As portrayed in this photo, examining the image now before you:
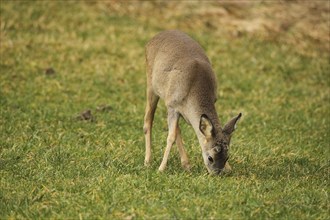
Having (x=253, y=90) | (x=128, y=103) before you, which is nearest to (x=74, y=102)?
(x=128, y=103)

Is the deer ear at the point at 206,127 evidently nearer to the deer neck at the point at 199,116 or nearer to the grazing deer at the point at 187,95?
the grazing deer at the point at 187,95

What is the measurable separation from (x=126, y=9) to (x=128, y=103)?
5.92m

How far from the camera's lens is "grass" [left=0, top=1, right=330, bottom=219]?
7168 millimetres

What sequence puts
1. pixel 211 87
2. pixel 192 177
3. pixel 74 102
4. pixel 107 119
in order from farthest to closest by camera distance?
pixel 74 102
pixel 107 119
pixel 211 87
pixel 192 177

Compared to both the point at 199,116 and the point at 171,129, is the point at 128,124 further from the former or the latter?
the point at 199,116

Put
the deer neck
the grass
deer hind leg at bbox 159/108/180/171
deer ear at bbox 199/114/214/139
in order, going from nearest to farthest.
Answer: the grass, deer ear at bbox 199/114/214/139, the deer neck, deer hind leg at bbox 159/108/180/171

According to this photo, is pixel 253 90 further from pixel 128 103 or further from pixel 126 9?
pixel 126 9

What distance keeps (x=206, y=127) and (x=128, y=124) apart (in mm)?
3117

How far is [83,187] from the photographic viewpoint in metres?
7.53

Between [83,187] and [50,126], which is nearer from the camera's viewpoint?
[83,187]

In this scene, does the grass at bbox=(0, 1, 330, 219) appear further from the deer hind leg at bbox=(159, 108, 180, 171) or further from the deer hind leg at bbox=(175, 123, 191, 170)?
the deer hind leg at bbox=(159, 108, 180, 171)

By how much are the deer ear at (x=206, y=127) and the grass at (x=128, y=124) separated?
0.53 m

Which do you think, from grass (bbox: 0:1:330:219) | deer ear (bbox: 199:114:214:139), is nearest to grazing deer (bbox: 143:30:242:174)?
deer ear (bbox: 199:114:214:139)

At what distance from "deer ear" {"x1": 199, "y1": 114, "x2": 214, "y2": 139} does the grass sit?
21.0 inches
